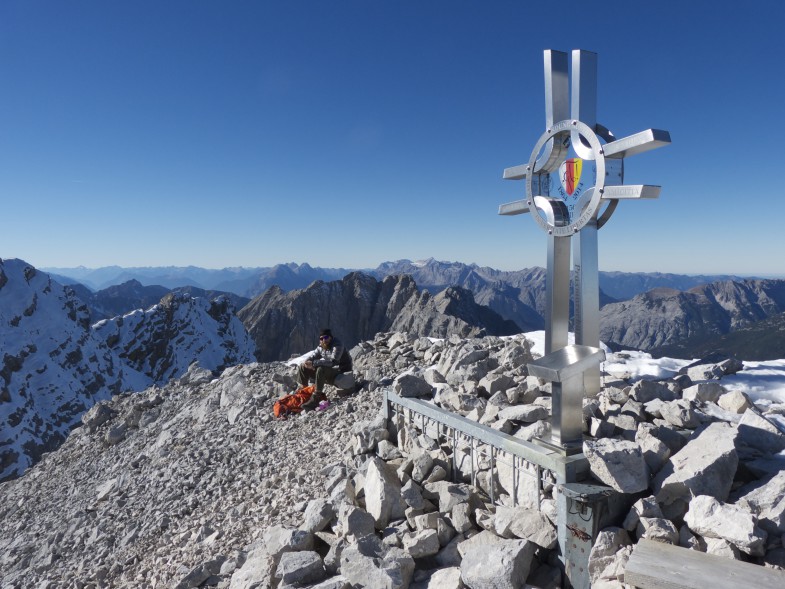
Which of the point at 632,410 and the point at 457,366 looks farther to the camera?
the point at 457,366

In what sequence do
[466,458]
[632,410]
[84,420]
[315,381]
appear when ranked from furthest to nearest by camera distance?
[84,420]
[315,381]
[466,458]
[632,410]

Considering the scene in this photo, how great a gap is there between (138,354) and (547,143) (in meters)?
139

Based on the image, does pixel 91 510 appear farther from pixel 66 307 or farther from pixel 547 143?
pixel 66 307

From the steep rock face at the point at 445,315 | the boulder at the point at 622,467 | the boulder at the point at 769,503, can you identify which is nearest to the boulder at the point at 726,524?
the boulder at the point at 769,503

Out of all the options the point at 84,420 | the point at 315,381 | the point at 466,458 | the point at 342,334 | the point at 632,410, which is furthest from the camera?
the point at 342,334

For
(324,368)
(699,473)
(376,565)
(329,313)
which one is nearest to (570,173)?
(699,473)

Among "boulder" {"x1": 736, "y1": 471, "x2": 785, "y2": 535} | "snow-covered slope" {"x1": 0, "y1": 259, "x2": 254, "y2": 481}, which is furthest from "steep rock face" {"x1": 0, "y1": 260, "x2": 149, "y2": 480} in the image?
"boulder" {"x1": 736, "y1": 471, "x2": 785, "y2": 535}

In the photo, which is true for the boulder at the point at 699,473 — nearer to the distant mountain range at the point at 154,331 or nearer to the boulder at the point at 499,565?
the boulder at the point at 499,565

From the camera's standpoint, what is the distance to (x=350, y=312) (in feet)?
459

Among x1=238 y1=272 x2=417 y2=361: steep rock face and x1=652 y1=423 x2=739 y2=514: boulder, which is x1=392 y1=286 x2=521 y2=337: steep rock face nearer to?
x1=238 y1=272 x2=417 y2=361: steep rock face

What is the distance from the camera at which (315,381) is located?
1196 cm

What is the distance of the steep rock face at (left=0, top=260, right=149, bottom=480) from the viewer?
316 ft

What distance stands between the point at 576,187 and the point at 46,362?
Answer: 13880 cm

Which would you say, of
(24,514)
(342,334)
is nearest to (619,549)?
(24,514)
